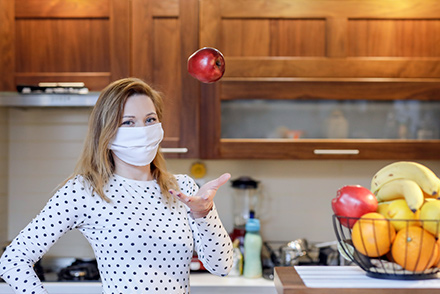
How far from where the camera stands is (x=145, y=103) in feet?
4.87

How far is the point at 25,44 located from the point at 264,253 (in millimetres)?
1487

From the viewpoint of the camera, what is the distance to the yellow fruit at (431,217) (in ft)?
2.95

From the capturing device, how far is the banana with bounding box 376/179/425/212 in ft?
2.98

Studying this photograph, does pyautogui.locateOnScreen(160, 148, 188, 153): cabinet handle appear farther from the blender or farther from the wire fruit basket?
the wire fruit basket

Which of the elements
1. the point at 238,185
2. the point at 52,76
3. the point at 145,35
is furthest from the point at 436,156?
the point at 52,76

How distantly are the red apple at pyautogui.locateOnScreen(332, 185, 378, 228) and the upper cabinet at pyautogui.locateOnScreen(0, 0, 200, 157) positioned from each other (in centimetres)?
148

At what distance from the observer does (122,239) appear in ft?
4.50

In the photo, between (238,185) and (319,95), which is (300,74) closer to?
(319,95)

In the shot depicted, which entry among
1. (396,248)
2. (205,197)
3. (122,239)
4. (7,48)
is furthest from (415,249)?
(7,48)

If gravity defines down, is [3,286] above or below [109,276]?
below

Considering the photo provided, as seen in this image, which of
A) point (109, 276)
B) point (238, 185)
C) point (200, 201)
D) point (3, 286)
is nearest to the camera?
point (200, 201)

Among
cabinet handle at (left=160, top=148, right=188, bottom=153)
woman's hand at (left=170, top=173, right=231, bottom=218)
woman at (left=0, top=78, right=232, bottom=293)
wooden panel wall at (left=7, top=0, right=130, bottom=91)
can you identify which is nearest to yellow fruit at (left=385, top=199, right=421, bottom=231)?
woman's hand at (left=170, top=173, right=231, bottom=218)

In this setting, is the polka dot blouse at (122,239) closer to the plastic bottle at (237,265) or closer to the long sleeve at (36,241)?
the long sleeve at (36,241)

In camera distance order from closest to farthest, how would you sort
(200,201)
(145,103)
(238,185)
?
(200,201) < (145,103) < (238,185)
